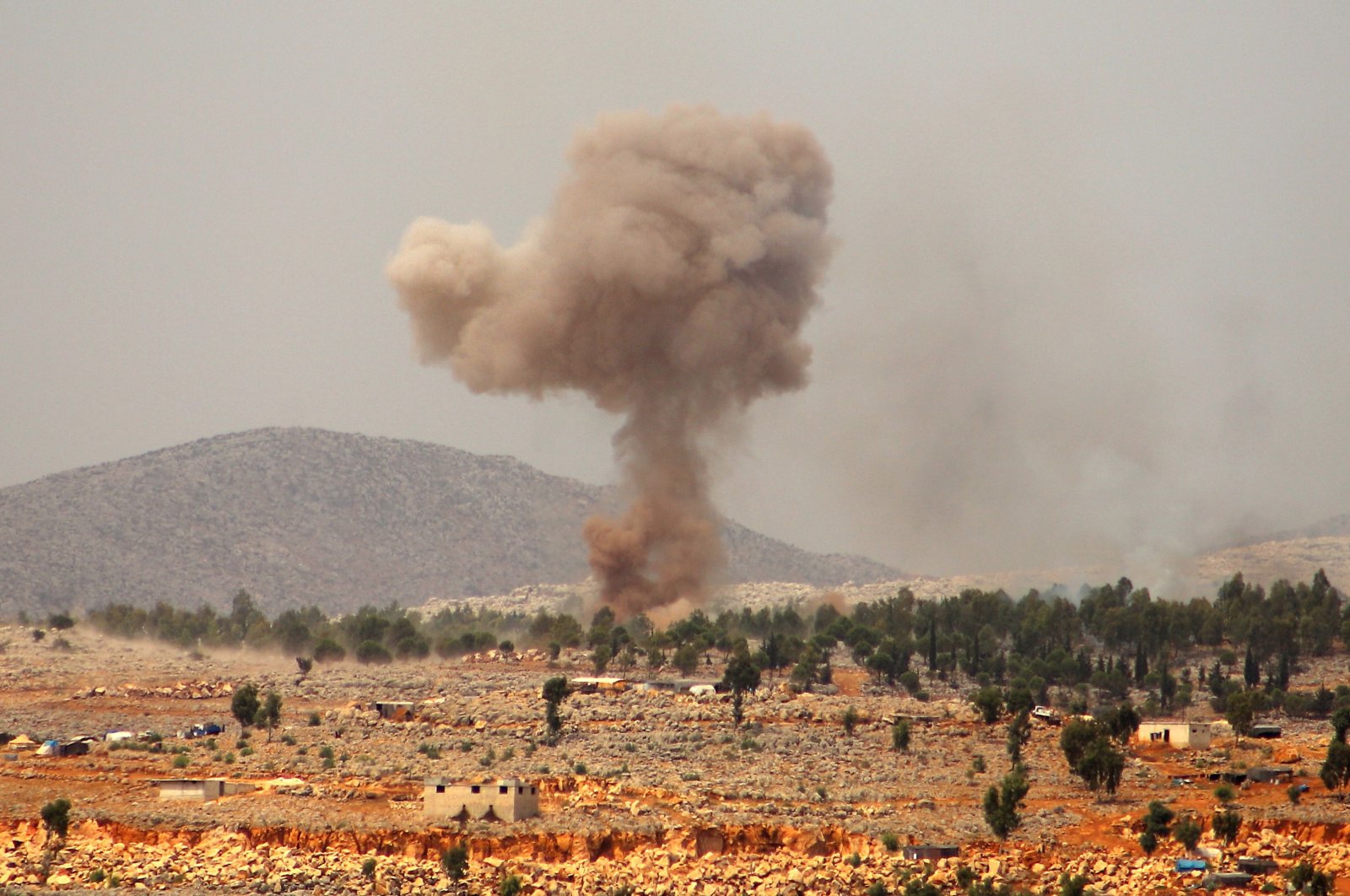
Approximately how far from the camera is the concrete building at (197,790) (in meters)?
51.9

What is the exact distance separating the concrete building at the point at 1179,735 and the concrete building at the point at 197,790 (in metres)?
28.6

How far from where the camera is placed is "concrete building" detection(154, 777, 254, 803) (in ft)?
170

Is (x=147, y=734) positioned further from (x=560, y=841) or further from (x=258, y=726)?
(x=560, y=841)

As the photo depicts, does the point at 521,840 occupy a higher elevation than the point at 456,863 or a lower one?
higher

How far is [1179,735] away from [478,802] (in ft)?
81.3

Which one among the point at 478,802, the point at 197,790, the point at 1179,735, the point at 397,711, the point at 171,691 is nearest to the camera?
the point at 478,802

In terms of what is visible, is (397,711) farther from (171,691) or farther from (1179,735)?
(1179,735)

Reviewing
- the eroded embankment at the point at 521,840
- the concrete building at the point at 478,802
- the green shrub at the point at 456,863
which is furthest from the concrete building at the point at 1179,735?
the green shrub at the point at 456,863

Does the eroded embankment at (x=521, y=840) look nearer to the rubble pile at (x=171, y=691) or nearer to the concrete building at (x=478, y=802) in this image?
the concrete building at (x=478, y=802)

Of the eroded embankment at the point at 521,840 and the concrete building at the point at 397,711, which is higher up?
the concrete building at the point at 397,711

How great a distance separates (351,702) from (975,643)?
91.1 ft

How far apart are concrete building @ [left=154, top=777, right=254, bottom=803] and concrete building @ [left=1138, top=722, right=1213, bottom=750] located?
28.6 meters

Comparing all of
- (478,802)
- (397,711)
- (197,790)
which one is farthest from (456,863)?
(397,711)

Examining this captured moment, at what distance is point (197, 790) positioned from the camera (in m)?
52.1
